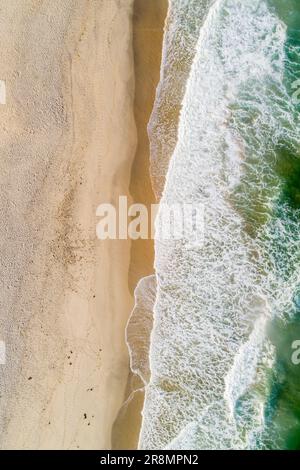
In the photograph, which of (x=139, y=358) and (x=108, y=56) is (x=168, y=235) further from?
(x=108, y=56)

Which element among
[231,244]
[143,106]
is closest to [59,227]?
[143,106]

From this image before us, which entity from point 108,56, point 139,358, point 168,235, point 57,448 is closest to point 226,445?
point 139,358

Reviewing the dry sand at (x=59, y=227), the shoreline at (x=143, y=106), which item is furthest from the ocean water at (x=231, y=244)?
the dry sand at (x=59, y=227)

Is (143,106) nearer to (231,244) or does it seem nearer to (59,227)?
(59,227)

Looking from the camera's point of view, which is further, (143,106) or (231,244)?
(143,106)

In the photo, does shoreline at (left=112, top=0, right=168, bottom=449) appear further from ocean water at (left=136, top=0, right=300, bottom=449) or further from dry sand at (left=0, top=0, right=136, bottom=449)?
dry sand at (left=0, top=0, right=136, bottom=449)

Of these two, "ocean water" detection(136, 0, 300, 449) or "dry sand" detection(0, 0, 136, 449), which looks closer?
"ocean water" detection(136, 0, 300, 449)

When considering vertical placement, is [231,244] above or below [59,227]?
below

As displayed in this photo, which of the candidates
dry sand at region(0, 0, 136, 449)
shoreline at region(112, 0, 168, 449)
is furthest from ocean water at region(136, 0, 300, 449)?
dry sand at region(0, 0, 136, 449)
